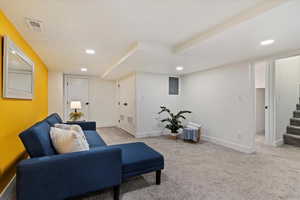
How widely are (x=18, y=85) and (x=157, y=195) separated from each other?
236 centimetres

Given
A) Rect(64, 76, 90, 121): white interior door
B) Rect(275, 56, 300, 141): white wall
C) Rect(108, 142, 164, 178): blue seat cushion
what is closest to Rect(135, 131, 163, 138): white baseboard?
Rect(108, 142, 164, 178): blue seat cushion

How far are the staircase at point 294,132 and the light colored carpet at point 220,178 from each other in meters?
0.67

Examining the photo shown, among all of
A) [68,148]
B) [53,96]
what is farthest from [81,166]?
[53,96]

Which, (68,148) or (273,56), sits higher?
(273,56)

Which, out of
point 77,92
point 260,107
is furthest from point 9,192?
point 260,107

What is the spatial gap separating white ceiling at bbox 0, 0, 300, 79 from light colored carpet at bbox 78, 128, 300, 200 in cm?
198

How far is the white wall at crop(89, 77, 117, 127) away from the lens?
591 cm

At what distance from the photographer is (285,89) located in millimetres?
3846

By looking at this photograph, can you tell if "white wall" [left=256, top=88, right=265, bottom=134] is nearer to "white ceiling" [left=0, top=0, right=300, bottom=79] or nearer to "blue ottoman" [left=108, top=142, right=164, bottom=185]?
"white ceiling" [left=0, top=0, right=300, bottom=79]

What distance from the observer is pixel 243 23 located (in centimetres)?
167

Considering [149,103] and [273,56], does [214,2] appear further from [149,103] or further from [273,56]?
[149,103]

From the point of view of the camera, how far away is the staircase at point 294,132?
364cm

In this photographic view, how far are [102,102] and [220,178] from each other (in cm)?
507

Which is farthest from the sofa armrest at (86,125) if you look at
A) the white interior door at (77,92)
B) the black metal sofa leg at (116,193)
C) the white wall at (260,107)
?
the white wall at (260,107)
